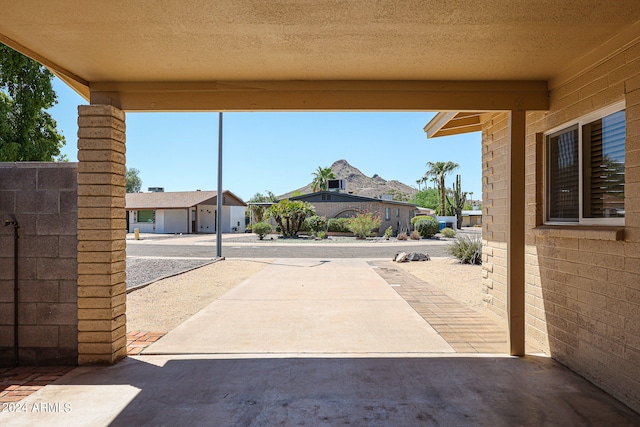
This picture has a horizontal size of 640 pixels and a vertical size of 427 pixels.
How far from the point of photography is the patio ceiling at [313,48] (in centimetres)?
315

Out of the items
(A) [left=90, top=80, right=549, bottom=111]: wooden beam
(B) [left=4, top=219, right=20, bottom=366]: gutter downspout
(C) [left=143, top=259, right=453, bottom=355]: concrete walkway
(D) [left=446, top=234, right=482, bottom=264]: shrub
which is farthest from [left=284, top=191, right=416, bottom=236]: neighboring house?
(B) [left=4, top=219, right=20, bottom=366]: gutter downspout

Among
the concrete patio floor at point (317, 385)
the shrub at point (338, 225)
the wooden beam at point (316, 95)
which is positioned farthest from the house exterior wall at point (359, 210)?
the wooden beam at point (316, 95)

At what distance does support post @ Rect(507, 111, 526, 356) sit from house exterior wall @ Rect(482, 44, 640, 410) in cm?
34

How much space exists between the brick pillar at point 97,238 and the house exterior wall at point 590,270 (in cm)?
477

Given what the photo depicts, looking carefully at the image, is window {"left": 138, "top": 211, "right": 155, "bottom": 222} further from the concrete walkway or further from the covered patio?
the covered patio

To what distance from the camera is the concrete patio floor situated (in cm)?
339

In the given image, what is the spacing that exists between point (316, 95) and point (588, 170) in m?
2.97

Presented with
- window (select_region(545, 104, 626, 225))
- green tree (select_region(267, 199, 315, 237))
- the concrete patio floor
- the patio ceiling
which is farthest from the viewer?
green tree (select_region(267, 199, 315, 237))

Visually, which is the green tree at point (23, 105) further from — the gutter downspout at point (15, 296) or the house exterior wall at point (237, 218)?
the house exterior wall at point (237, 218)

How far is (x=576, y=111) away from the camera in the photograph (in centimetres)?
435

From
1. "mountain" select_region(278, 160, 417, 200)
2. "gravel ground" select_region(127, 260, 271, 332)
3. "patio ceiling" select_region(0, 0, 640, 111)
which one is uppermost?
"mountain" select_region(278, 160, 417, 200)

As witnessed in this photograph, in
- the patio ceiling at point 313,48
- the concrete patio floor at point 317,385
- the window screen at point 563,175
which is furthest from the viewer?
the window screen at point 563,175

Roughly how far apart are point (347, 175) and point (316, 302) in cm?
17474

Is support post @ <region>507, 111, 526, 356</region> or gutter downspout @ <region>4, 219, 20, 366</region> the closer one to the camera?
gutter downspout @ <region>4, 219, 20, 366</region>
